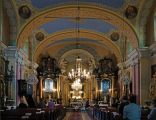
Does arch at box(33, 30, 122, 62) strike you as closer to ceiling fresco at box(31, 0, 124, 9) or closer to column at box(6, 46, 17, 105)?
column at box(6, 46, 17, 105)

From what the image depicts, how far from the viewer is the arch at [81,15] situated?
2061 cm

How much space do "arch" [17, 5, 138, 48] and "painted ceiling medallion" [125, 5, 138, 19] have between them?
1.29ft

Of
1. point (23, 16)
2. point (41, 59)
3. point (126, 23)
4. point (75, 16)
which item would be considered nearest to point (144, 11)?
point (126, 23)

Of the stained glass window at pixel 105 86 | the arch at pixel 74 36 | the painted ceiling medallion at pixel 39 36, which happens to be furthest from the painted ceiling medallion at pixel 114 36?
the stained glass window at pixel 105 86

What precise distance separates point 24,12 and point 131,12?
203 inches

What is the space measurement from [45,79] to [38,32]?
27.5ft

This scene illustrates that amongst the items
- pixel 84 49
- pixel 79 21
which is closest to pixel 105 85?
pixel 84 49

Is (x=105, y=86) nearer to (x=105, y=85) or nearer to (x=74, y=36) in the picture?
(x=105, y=85)

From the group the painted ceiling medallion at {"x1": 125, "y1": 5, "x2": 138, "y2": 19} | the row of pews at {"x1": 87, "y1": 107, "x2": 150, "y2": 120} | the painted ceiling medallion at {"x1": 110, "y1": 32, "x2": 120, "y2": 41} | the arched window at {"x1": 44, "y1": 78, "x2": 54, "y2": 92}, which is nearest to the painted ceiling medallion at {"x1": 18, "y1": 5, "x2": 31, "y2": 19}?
the painted ceiling medallion at {"x1": 125, "y1": 5, "x2": 138, "y2": 19}

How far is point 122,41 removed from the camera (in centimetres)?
2870

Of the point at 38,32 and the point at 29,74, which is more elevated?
the point at 38,32

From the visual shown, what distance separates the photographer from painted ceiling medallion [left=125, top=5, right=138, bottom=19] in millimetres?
20397

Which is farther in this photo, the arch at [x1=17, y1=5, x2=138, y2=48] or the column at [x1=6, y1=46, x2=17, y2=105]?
the column at [x1=6, y1=46, x2=17, y2=105]

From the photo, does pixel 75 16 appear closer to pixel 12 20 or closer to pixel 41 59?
pixel 12 20
